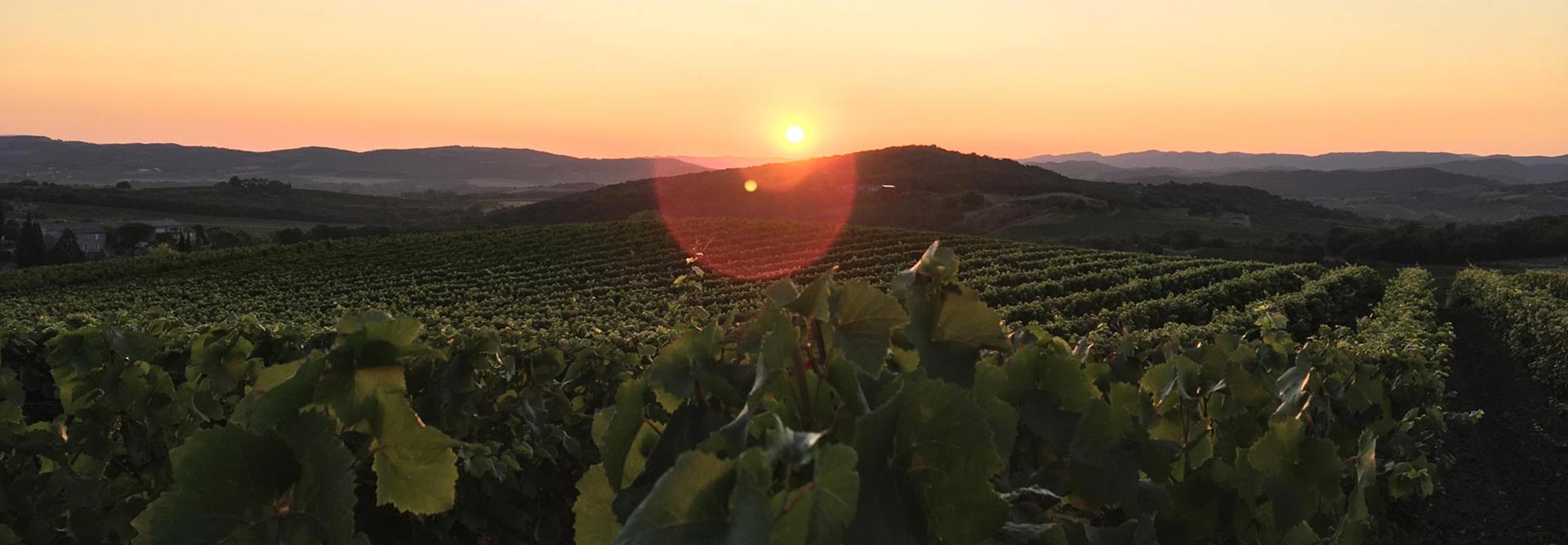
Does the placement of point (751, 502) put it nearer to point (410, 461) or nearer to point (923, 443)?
point (923, 443)

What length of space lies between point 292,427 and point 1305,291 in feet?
86.9

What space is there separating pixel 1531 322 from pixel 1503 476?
8784 mm

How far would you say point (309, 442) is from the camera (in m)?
1.05

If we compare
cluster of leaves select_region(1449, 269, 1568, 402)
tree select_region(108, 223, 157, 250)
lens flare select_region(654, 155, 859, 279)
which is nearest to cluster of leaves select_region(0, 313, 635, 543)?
lens flare select_region(654, 155, 859, 279)

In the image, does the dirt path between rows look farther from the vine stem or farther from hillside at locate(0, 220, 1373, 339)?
the vine stem

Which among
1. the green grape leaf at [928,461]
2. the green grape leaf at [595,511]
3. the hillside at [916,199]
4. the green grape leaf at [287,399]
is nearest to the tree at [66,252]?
the hillside at [916,199]

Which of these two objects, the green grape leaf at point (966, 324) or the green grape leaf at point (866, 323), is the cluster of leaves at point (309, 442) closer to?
the green grape leaf at point (866, 323)

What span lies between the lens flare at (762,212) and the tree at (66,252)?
161ft

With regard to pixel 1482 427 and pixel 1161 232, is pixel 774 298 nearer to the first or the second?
pixel 1482 427

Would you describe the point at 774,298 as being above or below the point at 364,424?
above

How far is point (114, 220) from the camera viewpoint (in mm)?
93062

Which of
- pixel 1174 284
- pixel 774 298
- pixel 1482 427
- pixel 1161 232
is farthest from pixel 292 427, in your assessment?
pixel 1161 232

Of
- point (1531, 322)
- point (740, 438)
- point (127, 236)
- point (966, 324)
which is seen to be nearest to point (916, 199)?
point (1531, 322)

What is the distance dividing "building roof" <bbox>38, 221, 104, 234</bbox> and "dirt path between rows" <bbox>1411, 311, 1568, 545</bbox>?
10524 cm
